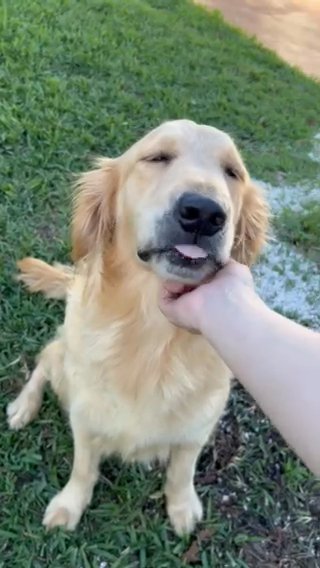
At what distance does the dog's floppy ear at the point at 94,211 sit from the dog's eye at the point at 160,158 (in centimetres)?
19

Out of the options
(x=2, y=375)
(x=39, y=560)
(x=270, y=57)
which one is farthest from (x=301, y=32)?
(x=39, y=560)

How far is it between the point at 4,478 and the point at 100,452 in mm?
418

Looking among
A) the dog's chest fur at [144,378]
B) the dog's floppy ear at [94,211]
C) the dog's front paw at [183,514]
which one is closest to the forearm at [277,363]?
the dog's chest fur at [144,378]

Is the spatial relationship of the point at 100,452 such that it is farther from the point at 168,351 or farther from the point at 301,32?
the point at 301,32

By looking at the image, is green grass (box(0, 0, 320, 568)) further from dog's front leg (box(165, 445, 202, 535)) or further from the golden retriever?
the golden retriever

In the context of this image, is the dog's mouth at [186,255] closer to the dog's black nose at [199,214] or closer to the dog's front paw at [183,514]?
the dog's black nose at [199,214]

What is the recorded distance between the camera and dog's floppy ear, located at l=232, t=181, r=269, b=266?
2.53 meters

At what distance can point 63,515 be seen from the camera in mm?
2766

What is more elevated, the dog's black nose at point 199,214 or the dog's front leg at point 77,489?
the dog's black nose at point 199,214

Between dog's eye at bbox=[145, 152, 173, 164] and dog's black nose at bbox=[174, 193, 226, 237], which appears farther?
dog's eye at bbox=[145, 152, 173, 164]

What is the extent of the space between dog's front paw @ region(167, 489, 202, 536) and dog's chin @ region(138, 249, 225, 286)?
111 cm

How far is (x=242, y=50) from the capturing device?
21.4ft

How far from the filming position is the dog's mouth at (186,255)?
6.66 ft

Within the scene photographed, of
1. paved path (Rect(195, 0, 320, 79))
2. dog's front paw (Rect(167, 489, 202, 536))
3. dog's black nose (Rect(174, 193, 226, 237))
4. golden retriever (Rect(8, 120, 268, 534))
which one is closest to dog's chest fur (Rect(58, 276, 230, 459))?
golden retriever (Rect(8, 120, 268, 534))
